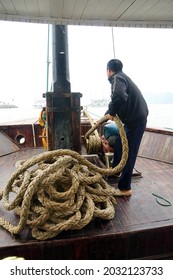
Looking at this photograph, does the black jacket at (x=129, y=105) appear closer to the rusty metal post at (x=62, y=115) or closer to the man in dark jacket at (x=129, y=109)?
the man in dark jacket at (x=129, y=109)

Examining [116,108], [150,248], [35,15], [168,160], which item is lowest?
[150,248]

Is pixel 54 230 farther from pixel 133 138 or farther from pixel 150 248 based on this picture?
pixel 133 138

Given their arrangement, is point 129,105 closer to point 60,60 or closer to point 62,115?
point 62,115

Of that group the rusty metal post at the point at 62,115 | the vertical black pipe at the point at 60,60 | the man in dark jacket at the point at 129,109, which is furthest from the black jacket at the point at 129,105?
the vertical black pipe at the point at 60,60

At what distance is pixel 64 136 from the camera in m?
2.61

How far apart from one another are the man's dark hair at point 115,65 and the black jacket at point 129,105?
0.21 ft

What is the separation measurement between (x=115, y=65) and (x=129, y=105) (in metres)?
0.45

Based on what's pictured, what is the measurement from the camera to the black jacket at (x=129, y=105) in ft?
7.35

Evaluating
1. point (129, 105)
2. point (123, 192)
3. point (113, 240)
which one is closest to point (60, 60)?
point (129, 105)

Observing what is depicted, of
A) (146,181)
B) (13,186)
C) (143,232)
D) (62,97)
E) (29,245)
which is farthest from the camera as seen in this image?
(146,181)

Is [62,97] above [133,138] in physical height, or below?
above

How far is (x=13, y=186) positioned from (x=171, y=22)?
2497 millimetres

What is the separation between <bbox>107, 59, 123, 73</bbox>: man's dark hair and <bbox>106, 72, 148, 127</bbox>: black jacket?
0.07 meters

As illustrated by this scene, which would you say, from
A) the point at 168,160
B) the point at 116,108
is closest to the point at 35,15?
the point at 116,108
